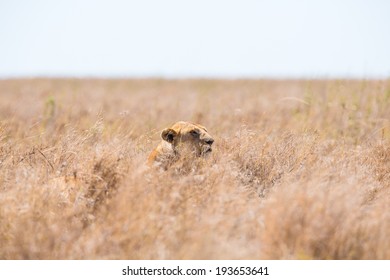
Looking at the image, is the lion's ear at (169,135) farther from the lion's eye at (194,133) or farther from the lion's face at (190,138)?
the lion's eye at (194,133)

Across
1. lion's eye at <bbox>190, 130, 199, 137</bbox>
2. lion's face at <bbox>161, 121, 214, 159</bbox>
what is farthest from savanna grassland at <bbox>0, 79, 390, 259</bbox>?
lion's eye at <bbox>190, 130, 199, 137</bbox>

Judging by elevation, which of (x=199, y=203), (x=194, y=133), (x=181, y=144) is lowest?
(x=199, y=203)

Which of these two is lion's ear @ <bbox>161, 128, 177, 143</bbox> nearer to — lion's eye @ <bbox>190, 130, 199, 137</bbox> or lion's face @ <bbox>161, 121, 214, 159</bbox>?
lion's face @ <bbox>161, 121, 214, 159</bbox>

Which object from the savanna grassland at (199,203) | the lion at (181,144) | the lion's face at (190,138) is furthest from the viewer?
the lion's face at (190,138)

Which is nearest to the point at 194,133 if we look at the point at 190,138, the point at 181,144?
the point at 190,138

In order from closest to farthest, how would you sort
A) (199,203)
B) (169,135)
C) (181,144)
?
(199,203) → (181,144) → (169,135)

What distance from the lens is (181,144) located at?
5.73 meters

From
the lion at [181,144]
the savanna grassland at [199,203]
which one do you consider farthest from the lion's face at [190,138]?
the savanna grassland at [199,203]

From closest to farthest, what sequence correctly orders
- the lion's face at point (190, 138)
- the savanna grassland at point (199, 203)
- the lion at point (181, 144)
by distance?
the savanna grassland at point (199, 203) < the lion at point (181, 144) < the lion's face at point (190, 138)

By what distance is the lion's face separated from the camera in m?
5.80

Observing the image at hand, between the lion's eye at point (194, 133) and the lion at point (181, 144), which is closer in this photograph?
the lion at point (181, 144)

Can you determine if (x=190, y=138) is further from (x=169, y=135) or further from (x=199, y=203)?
(x=199, y=203)

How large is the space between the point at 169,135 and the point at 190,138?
10.1 inches

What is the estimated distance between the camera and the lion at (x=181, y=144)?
222 inches
